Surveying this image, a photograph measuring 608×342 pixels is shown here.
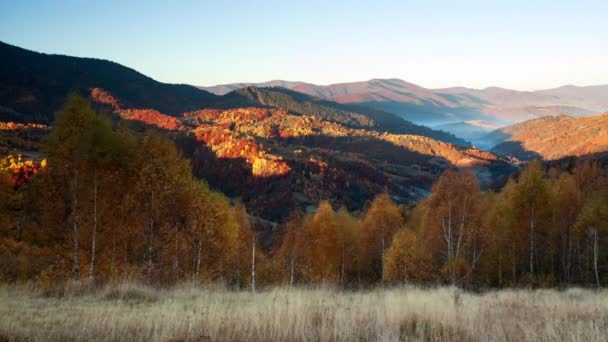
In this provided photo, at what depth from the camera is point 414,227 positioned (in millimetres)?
72188

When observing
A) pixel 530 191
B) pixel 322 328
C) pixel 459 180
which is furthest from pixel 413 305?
pixel 530 191

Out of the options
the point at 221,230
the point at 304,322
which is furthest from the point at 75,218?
the point at 304,322

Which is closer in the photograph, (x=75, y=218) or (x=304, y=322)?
(x=304, y=322)

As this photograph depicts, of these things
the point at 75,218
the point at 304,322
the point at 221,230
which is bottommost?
the point at 221,230

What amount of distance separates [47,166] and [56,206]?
2512 mm

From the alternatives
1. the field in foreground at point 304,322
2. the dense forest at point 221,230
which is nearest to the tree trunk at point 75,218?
the dense forest at point 221,230

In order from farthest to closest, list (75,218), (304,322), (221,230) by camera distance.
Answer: (221,230)
(75,218)
(304,322)

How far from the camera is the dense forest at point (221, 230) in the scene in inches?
980

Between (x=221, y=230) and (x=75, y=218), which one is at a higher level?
(x=75, y=218)

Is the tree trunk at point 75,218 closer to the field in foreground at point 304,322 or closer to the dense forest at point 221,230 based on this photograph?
the dense forest at point 221,230

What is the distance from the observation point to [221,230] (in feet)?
140

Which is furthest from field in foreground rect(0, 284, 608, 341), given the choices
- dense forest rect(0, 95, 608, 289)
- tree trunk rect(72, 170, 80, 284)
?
tree trunk rect(72, 170, 80, 284)

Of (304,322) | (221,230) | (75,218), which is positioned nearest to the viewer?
(304,322)

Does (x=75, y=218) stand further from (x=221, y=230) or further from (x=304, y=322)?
(x=304, y=322)
